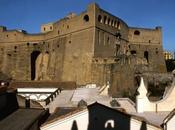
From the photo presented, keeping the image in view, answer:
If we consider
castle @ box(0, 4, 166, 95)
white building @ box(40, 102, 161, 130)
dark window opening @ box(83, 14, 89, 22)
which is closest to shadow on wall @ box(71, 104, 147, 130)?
white building @ box(40, 102, 161, 130)

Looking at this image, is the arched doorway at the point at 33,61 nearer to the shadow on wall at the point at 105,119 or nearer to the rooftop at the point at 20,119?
the rooftop at the point at 20,119

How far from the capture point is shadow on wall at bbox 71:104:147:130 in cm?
1941

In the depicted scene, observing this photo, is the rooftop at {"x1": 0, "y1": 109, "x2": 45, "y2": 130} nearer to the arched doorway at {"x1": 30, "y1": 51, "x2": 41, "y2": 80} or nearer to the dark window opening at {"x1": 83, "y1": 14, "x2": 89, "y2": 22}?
the dark window opening at {"x1": 83, "y1": 14, "x2": 89, "y2": 22}

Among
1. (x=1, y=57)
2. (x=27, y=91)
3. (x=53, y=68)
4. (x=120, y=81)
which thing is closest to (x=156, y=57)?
(x=53, y=68)

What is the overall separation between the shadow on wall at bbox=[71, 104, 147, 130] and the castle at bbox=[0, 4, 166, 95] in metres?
28.0

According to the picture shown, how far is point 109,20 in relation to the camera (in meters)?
64.4

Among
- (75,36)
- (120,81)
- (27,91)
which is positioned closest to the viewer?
(27,91)

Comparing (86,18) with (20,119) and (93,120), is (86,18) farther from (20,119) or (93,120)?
(20,119)

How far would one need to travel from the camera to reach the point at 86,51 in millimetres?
61188

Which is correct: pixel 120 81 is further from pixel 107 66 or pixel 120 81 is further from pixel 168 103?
pixel 168 103

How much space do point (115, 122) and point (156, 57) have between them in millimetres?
57111

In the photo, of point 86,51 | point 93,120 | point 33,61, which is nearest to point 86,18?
point 86,51

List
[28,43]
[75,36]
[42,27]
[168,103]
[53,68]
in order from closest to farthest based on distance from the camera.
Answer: [168,103], [75,36], [53,68], [28,43], [42,27]

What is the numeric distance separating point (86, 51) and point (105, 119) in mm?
41927
